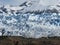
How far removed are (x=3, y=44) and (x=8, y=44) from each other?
136cm

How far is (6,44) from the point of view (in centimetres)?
7512

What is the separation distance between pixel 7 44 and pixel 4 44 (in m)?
1.47

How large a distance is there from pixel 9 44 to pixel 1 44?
2.03 meters

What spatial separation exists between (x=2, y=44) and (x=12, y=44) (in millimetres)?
4187

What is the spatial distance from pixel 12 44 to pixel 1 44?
15.1 feet

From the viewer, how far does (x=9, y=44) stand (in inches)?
2933

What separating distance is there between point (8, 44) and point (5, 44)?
2.99ft

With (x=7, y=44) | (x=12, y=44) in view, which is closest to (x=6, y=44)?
(x=7, y=44)

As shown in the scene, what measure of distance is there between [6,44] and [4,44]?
1.49 metres

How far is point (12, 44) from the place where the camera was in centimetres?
7062

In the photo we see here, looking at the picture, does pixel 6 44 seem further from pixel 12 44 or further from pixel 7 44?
pixel 12 44

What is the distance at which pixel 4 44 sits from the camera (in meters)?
73.7

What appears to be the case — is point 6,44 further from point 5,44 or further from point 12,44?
point 12,44

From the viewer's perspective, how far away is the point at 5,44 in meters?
74.9
